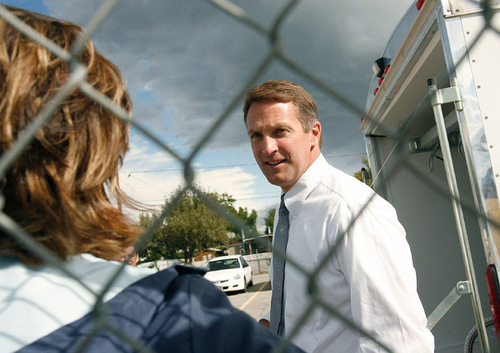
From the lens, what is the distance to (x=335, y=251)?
1.38 meters

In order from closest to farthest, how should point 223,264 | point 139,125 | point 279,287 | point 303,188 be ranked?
point 139,125 → point 279,287 → point 303,188 → point 223,264

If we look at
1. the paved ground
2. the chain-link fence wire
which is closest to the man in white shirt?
the chain-link fence wire

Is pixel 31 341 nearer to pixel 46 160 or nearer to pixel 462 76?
pixel 46 160

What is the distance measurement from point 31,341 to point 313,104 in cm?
174

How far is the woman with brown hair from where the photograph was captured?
609 mm

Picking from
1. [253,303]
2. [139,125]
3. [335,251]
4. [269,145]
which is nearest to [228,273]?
[253,303]

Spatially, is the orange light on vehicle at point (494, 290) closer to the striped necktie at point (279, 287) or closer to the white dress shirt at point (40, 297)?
the striped necktie at point (279, 287)

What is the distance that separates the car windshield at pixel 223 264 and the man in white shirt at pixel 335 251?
481 inches

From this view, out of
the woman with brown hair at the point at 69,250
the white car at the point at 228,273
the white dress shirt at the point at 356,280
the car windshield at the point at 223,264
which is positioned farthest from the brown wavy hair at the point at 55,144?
the car windshield at the point at 223,264

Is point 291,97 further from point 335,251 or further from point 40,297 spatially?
point 40,297

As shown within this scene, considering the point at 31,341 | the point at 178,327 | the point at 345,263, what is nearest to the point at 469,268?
the point at 345,263

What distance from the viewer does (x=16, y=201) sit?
65 centimetres

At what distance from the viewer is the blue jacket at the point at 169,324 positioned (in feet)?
2.04

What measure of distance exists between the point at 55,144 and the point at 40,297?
25 cm
